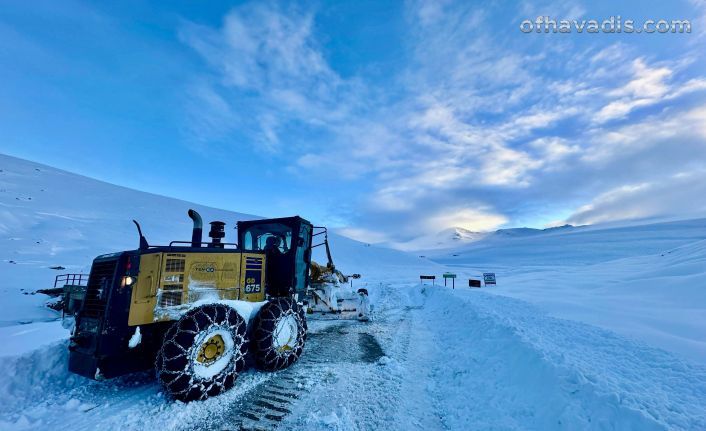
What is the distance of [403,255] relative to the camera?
78.3m

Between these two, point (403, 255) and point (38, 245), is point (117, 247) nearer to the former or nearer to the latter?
point (38, 245)

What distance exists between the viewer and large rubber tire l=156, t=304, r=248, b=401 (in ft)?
15.1

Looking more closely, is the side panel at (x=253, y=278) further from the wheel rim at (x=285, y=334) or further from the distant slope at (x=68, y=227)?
the distant slope at (x=68, y=227)

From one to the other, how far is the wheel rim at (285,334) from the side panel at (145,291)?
6.92 feet

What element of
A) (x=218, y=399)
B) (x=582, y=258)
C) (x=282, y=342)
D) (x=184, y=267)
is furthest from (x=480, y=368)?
(x=582, y=258)

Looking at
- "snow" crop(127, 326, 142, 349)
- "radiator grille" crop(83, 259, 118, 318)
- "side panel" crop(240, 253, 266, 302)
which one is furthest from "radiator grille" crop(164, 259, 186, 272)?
"side panel" crop(240, 253, 266, 302)

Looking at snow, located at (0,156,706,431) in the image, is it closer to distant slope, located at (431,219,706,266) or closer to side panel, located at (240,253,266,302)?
side panel, located at (240,253,266,302)

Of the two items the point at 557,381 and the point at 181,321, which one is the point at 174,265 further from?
the point at 557,381

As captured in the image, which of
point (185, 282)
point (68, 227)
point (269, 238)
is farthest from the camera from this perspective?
point (68, 227)

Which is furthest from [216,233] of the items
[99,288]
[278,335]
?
[278,335]

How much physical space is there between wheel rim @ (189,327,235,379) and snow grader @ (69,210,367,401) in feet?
0.05

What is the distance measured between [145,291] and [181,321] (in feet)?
2.92

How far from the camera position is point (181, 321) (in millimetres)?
4945

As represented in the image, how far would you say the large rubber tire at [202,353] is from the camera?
4.62 m
